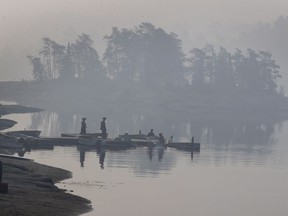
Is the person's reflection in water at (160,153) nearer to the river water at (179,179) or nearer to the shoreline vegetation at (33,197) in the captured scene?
the river water at (179,179)

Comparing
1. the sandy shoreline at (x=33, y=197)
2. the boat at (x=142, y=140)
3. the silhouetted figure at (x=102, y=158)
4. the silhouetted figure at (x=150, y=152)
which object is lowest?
the sandy shoreline at (x=33, y=197)

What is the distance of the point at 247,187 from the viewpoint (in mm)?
53156

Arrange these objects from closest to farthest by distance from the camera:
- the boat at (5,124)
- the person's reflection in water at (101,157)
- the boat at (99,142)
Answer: the person's reflection in water at (101,157) → the boat at (99,142) → the boat at (5,124)

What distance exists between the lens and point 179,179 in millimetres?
55406

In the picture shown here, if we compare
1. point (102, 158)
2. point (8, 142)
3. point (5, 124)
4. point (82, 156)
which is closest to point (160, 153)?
point (102, 158)

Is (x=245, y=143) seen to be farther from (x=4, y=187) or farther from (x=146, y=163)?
(x=4, y=187)

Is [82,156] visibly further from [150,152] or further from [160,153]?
[150,152]

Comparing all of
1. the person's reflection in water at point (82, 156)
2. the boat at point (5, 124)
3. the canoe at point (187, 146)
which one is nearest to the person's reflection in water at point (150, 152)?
the canoe at point (187, 146)

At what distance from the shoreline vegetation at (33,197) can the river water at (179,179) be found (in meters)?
1.00

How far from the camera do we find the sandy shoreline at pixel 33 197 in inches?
1435

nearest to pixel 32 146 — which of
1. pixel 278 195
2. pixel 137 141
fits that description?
pixel 137 141

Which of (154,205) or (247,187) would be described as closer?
(154,205)

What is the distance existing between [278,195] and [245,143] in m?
48.6

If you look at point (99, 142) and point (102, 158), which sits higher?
point (99, 142)
